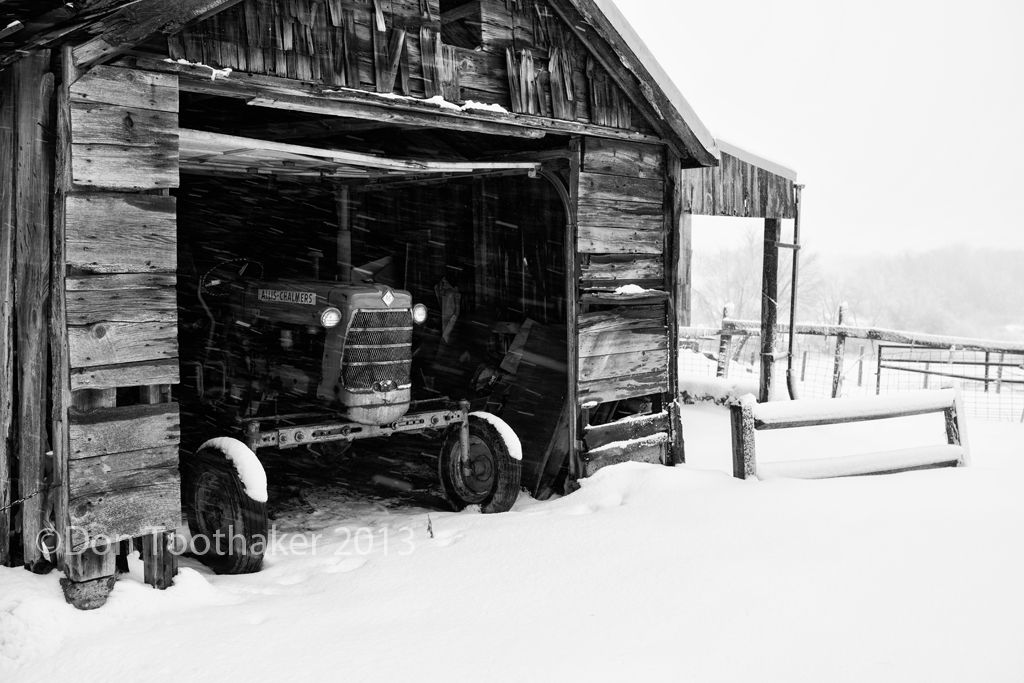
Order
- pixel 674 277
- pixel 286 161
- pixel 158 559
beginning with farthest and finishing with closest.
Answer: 1. pixel 674 277
2. pixel 286 161
3. pixel 158 559

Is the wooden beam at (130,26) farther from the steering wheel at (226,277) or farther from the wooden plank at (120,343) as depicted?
the steering wheel at (226,277)

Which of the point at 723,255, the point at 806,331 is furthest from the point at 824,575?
the point at 723,255

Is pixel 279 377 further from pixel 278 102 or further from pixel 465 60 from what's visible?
pixel 465 60

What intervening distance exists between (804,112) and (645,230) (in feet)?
323

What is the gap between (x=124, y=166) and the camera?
3.96 metres

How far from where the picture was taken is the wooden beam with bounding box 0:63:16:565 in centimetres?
403

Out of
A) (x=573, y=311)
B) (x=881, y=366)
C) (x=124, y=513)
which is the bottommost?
(x=881, y=366)

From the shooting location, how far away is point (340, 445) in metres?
Result: 7.55

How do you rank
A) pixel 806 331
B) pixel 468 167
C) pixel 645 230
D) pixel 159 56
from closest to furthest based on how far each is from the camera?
pixel 159 56 → pixel 468 167 → pixel 645 230 → pixel 806 331

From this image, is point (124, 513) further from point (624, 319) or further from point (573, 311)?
point (624, 319)

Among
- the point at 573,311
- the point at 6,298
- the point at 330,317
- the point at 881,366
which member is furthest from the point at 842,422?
the point at 881,366

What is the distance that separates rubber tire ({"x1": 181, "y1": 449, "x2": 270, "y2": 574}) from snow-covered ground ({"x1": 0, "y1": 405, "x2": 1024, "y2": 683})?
137 millimetres

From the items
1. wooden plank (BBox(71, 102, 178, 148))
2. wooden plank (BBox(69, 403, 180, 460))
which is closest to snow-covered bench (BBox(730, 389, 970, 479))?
wooden plank (BBox(69, 403, 180, 460))

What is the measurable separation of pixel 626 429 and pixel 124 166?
430cm
